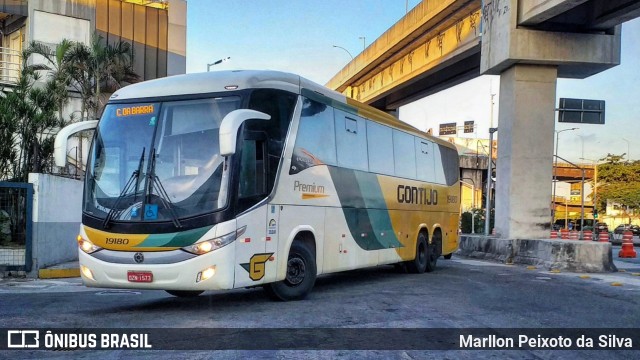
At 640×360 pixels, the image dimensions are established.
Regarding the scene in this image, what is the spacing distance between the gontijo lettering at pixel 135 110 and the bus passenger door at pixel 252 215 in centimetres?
147

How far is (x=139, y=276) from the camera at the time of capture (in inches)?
326

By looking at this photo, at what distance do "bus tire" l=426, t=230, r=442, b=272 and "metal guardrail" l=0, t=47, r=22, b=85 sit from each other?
2087 cm

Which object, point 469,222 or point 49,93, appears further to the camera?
point 469,222

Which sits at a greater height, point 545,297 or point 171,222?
point 171,222

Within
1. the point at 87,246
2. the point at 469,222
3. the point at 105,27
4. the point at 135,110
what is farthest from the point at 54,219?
the point at 469,222

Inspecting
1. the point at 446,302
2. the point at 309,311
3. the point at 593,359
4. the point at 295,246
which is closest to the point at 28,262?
the point at 295,246

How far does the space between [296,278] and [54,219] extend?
8324mm

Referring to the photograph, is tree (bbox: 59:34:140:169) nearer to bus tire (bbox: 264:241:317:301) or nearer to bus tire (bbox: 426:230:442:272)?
bus tire (bbox: 426:230:442:272)

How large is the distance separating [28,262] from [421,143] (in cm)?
981

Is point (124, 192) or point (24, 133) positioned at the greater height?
point (24, 133)

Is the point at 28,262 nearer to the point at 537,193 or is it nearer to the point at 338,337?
the point at 338,337

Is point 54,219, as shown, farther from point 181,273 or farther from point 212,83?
point 181,273

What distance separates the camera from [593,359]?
6223mm

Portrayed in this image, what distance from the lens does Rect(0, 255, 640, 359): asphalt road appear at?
6.41 metres
